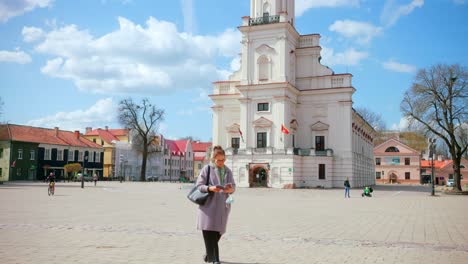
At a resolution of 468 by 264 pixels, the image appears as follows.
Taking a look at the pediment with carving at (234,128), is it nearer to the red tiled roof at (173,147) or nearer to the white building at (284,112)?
the white building at (284,112)

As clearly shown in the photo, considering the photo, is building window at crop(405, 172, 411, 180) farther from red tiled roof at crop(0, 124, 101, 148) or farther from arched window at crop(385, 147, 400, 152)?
red tiled roof at crop(0, 124, 101, 148)

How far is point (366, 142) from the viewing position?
259 feet

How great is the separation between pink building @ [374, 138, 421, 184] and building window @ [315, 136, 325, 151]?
4132 centimetres

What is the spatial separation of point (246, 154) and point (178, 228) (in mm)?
42946

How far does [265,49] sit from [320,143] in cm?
1371

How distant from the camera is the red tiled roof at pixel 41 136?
7004cm

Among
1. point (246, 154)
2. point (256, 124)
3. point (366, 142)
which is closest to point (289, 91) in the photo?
point (256, 124)

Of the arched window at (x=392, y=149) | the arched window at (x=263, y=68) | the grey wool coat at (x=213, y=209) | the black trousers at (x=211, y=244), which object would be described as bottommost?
the black trousers at (x=211, y=244)

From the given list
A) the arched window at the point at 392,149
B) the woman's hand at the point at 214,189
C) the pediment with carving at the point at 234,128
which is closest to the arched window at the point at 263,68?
the pediment with carving at the point at 234,128

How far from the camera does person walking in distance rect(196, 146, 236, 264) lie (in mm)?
7531

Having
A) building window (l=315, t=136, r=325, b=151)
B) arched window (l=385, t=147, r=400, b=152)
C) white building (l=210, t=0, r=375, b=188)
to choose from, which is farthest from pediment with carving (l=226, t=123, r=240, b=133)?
arched window (l=385, t=147, r=400, b=152)

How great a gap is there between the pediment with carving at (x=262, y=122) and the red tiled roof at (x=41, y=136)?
38.1 metres

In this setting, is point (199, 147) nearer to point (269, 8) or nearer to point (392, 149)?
point (392, 149)

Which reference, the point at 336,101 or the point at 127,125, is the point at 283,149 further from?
the point at 127,125
